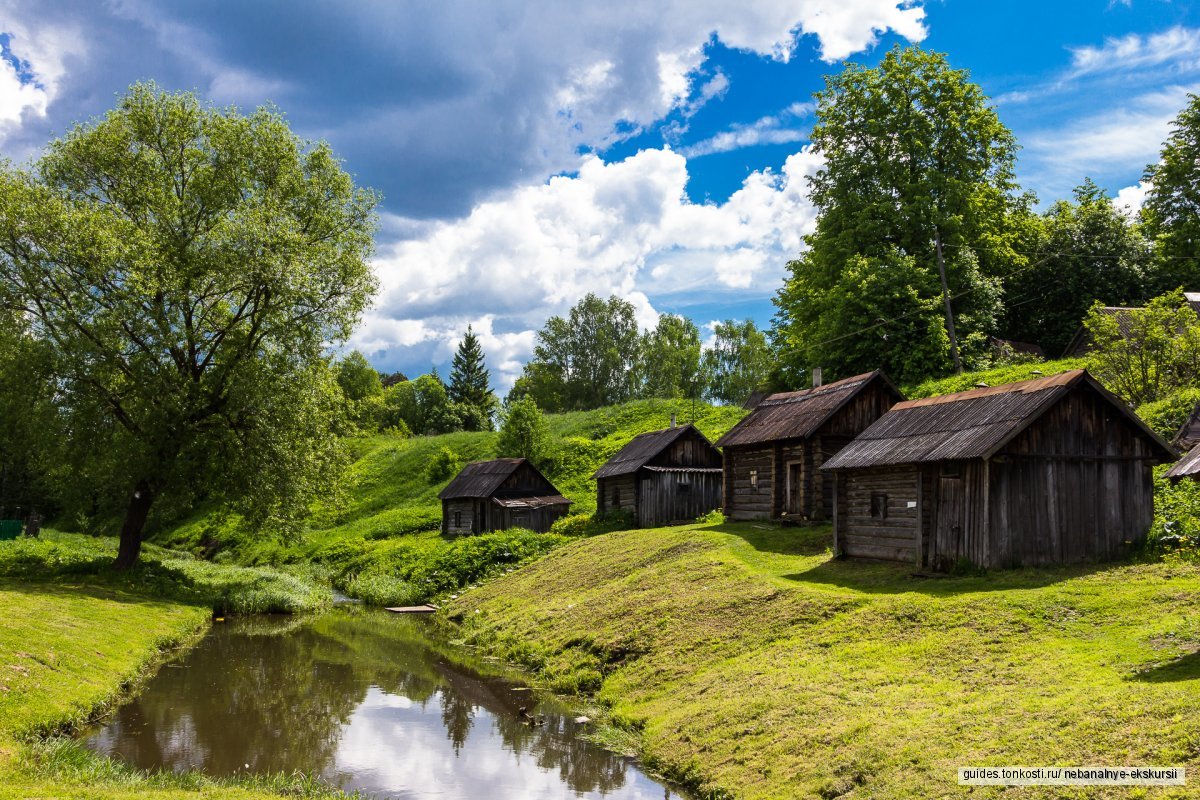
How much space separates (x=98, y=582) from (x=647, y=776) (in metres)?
24.3

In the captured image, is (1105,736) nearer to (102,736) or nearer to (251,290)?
(102,736)

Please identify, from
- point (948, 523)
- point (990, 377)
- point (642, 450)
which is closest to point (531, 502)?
point (642, 450)

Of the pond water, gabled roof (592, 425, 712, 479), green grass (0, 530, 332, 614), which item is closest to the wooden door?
the pond water

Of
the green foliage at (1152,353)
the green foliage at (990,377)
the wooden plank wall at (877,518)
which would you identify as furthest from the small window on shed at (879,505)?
the green foliage at (990,377)

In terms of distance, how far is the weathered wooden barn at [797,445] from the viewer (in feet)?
99.2

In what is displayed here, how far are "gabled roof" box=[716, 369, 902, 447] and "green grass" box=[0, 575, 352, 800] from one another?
2092cm

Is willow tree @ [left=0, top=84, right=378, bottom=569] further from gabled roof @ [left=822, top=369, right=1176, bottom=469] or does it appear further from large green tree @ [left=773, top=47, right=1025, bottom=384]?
large green tree @ [left=773, top=47, right=1025, bottom=384]

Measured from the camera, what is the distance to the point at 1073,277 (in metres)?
51.6

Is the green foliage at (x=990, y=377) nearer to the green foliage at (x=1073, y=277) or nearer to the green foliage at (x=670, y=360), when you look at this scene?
the green foliage at (x=1073, y=277)

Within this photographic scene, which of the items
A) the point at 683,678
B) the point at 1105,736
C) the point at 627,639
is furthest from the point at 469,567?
the point at 1105,736

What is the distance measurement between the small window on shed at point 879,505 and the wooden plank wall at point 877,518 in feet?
0.32

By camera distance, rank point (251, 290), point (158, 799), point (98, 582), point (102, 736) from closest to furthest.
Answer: point (158, 799)
point (102, 736)
point (98, 582)
point (251, 290)

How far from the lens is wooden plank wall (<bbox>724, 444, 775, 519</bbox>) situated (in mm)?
32344

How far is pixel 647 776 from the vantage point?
548 inches
